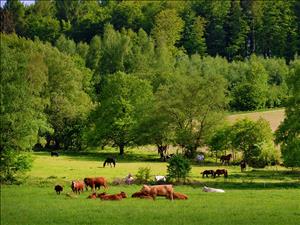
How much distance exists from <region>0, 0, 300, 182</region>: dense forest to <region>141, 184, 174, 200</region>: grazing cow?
14719 millimetres

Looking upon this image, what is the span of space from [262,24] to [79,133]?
107 m

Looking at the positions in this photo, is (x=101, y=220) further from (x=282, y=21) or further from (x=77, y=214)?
(x=282, y=21)

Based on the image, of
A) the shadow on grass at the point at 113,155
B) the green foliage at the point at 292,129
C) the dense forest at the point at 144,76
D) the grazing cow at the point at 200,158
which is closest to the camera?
the green foliage at the point at 292,129

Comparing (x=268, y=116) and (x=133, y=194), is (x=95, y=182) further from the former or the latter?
(x=268, y=116)

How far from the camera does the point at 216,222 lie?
1077 inches

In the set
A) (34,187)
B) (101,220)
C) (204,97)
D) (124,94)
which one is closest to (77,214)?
(101,220)

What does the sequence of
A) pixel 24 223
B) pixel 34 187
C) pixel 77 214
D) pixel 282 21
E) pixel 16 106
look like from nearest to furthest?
pixel 24 223
pixel 77 214
pixel 34 187
pixel 16 106
pixel 282 21

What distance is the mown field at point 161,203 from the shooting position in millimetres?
28094

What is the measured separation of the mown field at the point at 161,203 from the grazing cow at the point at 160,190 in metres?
0.53

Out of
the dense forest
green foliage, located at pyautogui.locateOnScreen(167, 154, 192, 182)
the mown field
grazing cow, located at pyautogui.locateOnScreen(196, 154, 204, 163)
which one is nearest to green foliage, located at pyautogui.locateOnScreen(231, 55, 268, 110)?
the dense forest

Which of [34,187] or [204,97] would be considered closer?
[34,187]

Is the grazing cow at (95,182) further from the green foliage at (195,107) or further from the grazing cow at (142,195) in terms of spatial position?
the green foliage at (195,107)

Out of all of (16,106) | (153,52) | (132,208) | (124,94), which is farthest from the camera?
(153,52)

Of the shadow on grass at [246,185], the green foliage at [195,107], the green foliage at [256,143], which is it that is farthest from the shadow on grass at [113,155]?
the shadow on grass at [246,185]
